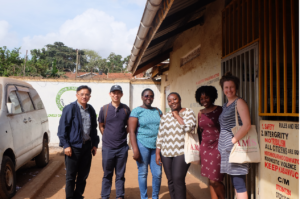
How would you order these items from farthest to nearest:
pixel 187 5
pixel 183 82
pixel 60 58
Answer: pixel 60 58 → pixel 183 82 → pixel 187 5

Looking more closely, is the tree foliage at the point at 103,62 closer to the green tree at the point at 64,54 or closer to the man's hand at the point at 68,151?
the green tree at the point at 64,54

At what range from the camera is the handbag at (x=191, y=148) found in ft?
9.79

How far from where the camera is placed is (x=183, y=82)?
6.36m

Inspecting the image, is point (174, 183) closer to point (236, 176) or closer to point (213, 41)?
point (236, 176)

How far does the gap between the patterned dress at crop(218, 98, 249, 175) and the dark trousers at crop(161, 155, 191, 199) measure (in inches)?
21.0

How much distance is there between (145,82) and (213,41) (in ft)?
18.1

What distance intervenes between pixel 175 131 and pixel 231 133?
740mm

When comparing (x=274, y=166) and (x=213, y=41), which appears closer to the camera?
(x=274, y=166)

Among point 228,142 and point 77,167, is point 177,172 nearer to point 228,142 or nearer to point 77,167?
point 228,142

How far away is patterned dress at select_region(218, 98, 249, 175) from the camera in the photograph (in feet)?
8.57

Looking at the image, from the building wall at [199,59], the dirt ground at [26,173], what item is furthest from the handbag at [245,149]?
the dirt ground at [26,173]

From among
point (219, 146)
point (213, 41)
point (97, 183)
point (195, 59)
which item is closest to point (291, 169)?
point (219, 146)

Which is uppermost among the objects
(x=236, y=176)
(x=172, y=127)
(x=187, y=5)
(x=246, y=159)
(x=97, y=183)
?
(x=187, y=5)

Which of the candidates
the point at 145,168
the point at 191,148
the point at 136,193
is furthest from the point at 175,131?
the point at 136,193
